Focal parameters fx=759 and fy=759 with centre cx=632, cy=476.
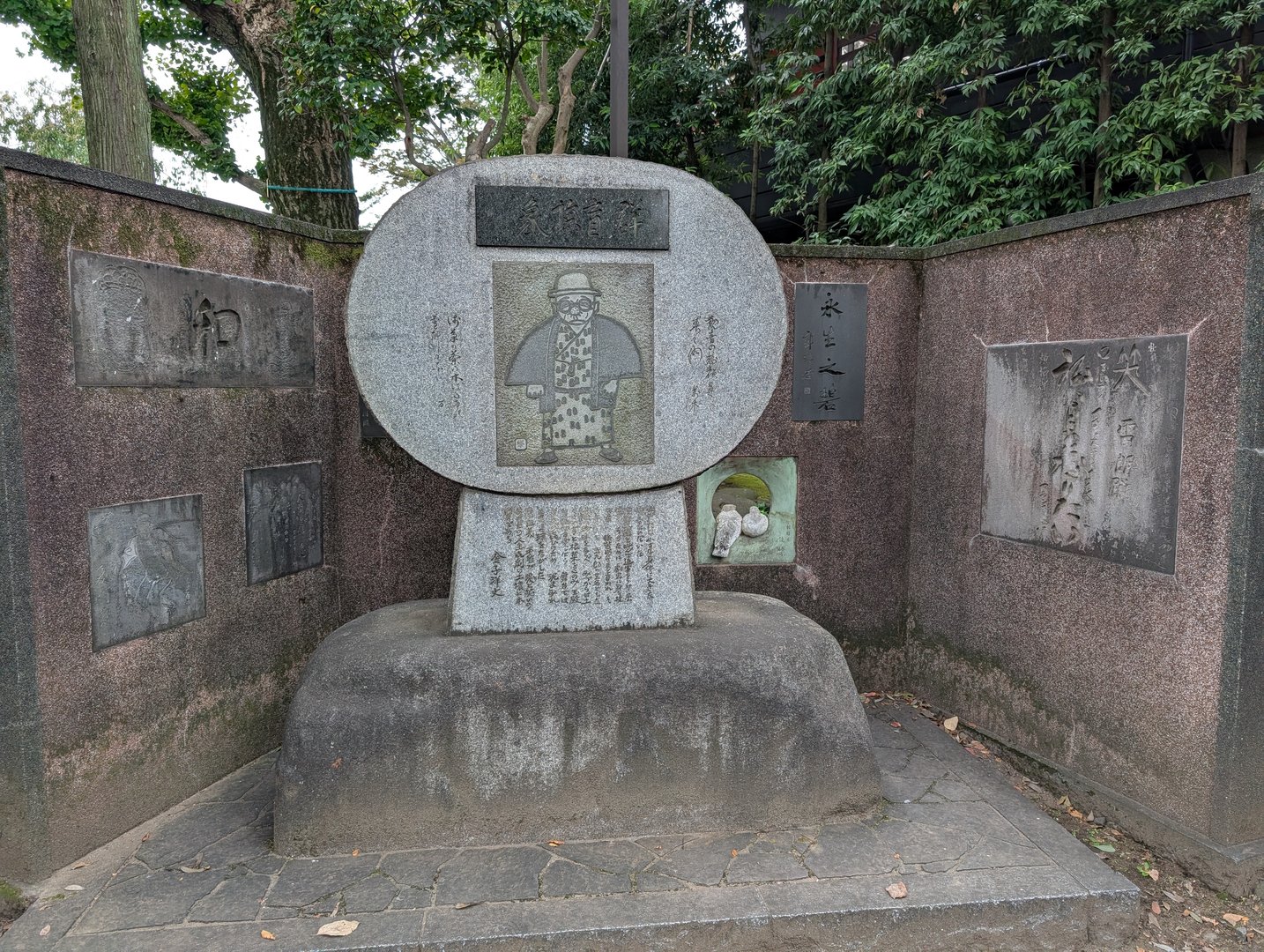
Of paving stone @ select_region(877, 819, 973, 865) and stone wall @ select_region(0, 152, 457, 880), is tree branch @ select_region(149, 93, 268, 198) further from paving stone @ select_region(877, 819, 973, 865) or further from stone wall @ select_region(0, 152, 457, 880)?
paving stone @ select_region(877, 819, 973, 865)

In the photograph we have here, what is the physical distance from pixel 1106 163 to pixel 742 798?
667 centimetres

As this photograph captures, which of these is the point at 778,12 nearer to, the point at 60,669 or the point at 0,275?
the point at 0,275

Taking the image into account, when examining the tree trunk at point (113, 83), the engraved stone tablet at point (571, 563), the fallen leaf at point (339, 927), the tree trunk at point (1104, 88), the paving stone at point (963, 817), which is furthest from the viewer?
the tree trunk at point (1104, 88)

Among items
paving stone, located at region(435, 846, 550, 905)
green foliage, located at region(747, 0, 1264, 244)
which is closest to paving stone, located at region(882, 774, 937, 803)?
paving stone, located at region(435, 846, 550, 905)

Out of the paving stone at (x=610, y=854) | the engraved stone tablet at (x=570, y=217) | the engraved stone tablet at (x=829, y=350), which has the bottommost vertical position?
the paving stone at (x=610, y=854)

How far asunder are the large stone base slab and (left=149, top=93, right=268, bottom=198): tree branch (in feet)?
35.7

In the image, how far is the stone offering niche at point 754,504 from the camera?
5359 millimetres

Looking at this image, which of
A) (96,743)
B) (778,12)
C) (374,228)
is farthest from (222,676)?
(778,12)

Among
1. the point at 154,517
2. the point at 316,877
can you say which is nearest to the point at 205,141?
the point at 154,517

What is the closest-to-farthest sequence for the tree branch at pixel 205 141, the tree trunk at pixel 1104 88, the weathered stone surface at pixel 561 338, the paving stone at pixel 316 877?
the paving stone at pixel 316 877 < the weathered stone surface at pixel 561 338 < the tree trunk at pixel 1104 88 < the tree branch at pixel 205 141

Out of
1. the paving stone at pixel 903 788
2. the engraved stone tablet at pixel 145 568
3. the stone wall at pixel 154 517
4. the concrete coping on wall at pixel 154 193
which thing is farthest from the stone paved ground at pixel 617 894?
the concrete coping on wall at pixel 154 193

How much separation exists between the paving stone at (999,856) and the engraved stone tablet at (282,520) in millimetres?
3944

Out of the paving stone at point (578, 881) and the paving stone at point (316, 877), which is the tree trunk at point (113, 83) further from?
the paving stone at point (578, 881)

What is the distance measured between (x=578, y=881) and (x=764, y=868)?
81 cm
